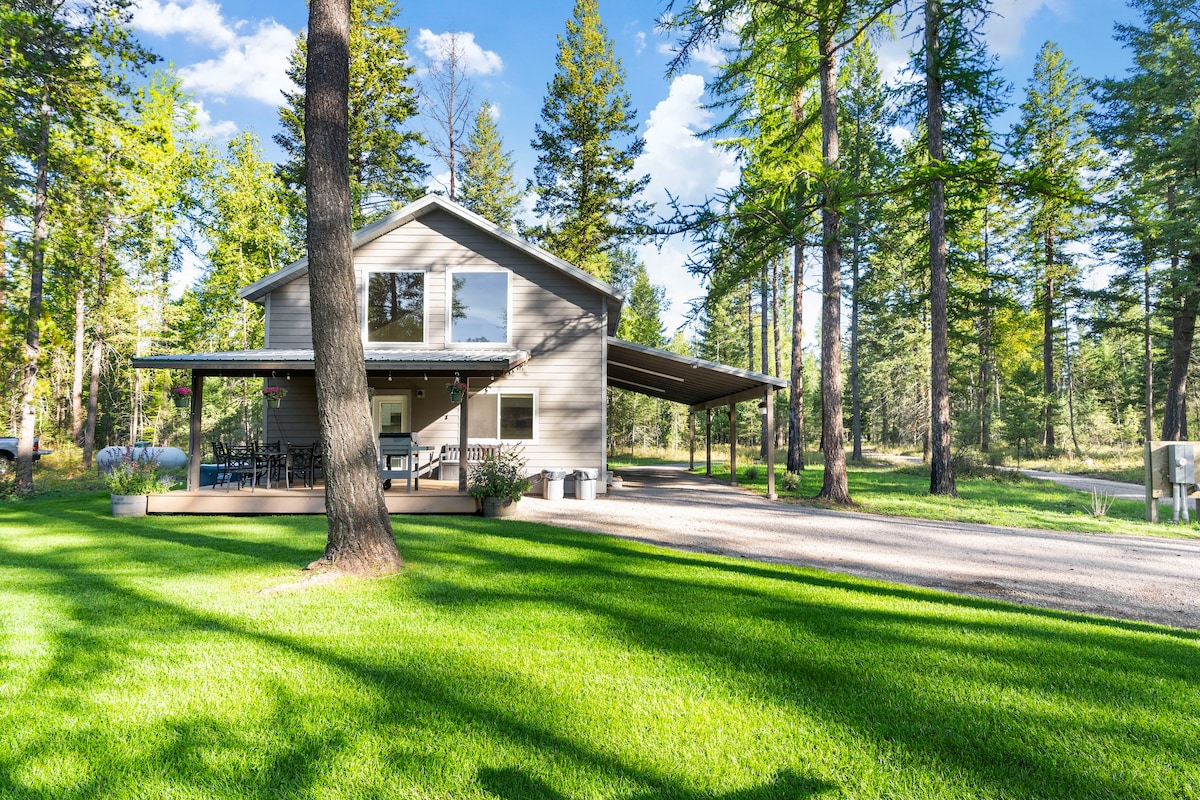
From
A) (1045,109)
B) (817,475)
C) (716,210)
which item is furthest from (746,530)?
(1045,109)

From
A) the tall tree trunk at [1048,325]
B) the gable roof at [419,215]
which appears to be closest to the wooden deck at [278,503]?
the gable roof at [419,215]

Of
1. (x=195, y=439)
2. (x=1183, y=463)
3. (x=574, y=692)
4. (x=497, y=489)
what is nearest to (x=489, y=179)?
(x=195, y=439)

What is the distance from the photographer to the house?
43.9 feet

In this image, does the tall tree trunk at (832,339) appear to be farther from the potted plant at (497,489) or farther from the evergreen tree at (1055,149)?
the evergreen tree at (1055,149)

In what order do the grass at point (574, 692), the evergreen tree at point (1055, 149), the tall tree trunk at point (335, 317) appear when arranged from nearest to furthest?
1. the grass at point (574, 692)
2. the tall tree trunk at point (335, 317)
3. the evergreen tree at point (1055, 149)

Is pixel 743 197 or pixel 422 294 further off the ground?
pixel 743 197

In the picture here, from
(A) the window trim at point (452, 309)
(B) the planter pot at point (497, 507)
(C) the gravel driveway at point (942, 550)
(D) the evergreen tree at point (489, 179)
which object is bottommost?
(C) the gravel driveway at point (942, 550)

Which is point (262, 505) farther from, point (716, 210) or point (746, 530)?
point (716, 210)

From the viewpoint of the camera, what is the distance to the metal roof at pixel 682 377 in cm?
1262

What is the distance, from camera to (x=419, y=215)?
535 inches

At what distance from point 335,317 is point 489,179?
27.1 meters

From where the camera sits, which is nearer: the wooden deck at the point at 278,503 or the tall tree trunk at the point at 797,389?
the wooden deck at the point at 278,503

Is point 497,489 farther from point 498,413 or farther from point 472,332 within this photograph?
point 472,332

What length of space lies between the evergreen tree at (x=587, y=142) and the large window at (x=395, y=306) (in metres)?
11.1
